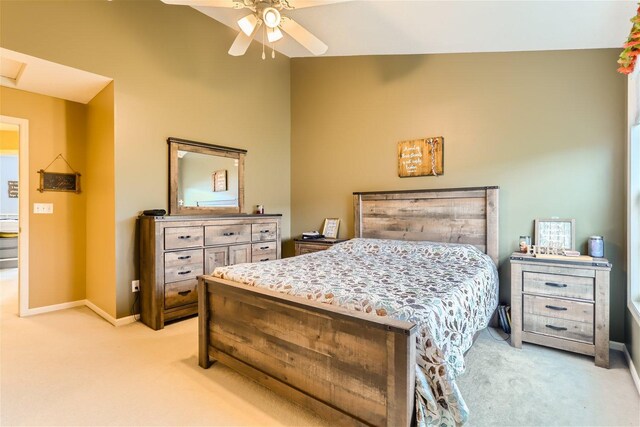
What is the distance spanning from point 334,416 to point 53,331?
3067mm

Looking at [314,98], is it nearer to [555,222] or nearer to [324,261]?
[324,261]

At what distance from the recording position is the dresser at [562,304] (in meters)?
2.37

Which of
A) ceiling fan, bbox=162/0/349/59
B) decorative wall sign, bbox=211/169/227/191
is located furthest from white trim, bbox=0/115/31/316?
ceiling fan, bbox=162/0/349/59

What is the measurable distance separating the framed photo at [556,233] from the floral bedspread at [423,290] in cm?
55

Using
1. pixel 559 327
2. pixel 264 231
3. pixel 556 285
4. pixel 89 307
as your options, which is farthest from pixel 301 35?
pixel 89 307

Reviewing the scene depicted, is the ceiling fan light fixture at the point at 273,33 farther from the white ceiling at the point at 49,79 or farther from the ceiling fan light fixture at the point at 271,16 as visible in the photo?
the white ceiling at the point at 49,79

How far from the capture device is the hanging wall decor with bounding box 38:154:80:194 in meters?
3.60

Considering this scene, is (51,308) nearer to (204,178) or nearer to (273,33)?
(204,178)

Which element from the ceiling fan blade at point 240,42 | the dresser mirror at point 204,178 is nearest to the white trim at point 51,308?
the dresser mirror at point 204,178

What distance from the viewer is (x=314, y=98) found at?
476cm

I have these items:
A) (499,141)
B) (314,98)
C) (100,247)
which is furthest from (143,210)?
(499,141)

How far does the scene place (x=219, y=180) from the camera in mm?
4105

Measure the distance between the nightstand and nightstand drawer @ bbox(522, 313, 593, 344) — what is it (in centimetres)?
218

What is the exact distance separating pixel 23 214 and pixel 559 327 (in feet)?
17.7
